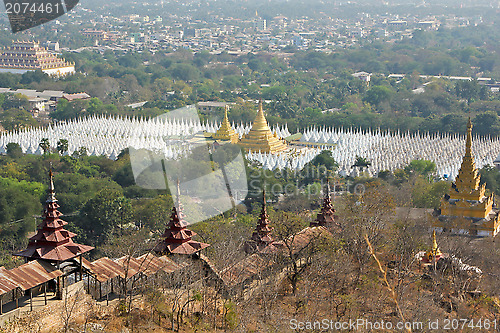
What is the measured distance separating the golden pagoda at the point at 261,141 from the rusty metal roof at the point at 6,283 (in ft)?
142

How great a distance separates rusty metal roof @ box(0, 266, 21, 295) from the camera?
20.2 m

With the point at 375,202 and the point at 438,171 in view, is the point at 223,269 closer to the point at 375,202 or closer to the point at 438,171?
the point at 375,202

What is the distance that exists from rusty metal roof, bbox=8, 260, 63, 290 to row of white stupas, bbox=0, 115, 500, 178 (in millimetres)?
34943

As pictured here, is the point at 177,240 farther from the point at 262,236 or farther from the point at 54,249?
the point at 54,249

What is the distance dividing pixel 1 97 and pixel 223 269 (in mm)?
71840

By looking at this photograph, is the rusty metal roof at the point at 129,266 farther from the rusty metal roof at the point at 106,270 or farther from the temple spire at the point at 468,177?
the temple spire at the point at 468,177

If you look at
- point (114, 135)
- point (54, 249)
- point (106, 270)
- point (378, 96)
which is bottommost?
point (378, 96)

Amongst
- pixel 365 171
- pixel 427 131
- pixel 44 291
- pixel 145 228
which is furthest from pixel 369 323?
pixel 427 131

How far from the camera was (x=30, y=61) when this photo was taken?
5157 inches

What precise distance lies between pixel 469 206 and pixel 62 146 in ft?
110

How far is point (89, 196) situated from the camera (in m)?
43.2

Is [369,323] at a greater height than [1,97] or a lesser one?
greater

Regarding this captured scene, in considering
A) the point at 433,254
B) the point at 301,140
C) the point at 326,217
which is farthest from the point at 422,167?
the point at 433,254

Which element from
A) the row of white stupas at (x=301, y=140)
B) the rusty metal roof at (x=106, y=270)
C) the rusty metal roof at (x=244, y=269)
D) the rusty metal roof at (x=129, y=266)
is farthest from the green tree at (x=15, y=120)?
the rusty metal roof at (x=106, y=270)
